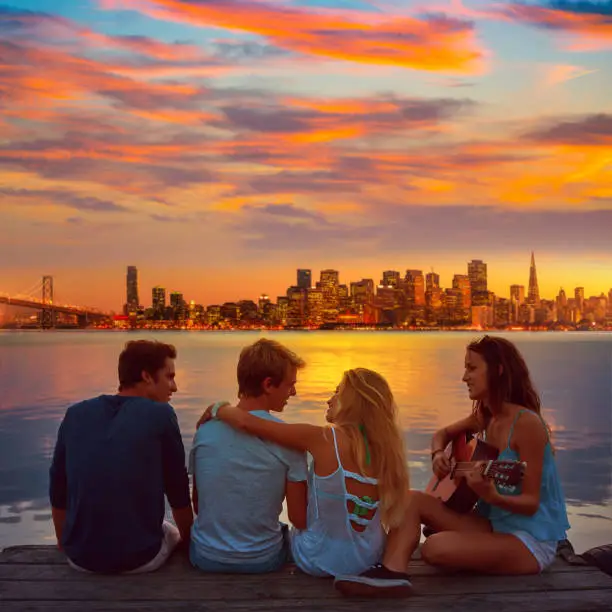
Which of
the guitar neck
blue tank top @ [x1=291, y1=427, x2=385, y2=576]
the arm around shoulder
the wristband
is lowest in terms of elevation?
blue tank top @ [x1=291, y1=427, x2=385, y2=576]

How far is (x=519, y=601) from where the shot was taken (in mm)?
3529

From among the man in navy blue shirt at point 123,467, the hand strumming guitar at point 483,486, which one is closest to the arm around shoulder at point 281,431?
the man in navy blue shirt at point 123,467

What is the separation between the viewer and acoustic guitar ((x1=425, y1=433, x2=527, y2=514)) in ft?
12.5

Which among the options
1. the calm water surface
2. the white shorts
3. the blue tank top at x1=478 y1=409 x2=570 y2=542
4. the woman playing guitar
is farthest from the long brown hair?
the calm water surface

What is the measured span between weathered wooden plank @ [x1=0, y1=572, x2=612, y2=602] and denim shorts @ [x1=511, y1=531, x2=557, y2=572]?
7cm

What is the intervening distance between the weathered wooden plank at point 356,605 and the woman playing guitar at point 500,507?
0.13 metres

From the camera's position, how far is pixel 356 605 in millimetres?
3459

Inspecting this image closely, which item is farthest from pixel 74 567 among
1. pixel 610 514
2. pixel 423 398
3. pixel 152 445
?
pixel 423 398

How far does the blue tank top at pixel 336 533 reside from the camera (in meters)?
3.67

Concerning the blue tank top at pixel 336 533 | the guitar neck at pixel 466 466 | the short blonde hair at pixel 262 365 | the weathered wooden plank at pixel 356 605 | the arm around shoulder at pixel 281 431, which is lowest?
the weathered wooden plank at pixel 356 605

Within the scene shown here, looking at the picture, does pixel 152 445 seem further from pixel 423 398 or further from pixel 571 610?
pixel 423 398

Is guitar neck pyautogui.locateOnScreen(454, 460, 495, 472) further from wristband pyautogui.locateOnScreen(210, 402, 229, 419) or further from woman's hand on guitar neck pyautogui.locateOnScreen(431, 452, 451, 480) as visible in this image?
wristband pyautogui.locateOnScreen(210, 402, 229, 419)

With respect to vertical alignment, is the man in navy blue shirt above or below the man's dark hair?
below

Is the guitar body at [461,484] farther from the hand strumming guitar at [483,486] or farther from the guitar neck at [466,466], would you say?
the hand strumming guitar at [483,486]
